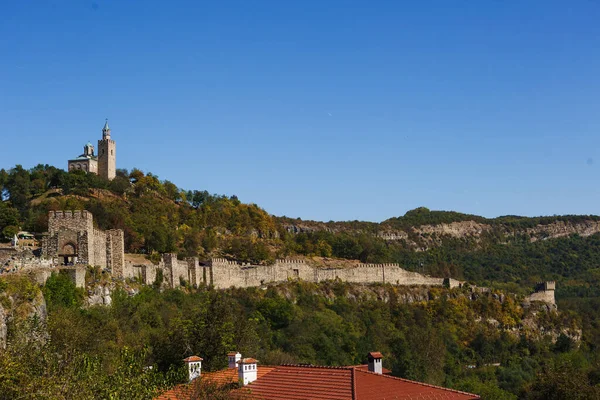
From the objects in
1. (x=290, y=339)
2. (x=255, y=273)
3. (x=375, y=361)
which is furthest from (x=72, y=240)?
(x=255, y=273)

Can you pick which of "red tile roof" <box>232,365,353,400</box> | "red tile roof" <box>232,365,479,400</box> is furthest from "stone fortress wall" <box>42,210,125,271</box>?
"red tile roof" <box>232,365,353,400</box>

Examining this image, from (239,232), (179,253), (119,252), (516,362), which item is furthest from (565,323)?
(119,252)

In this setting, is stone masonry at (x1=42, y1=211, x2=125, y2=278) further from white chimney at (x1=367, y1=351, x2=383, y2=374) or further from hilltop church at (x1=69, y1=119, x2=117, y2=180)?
hilltop church at (x1=69, y1=119, x2=117, y2=180)

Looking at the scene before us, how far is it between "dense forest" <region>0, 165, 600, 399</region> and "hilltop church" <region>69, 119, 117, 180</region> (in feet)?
6.52

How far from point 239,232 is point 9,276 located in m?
48.3

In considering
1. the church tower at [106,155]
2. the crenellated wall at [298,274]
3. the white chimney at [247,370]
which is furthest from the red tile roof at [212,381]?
the church tower at [106,155]

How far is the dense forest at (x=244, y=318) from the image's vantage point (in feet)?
88.4

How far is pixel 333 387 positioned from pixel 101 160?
190ft

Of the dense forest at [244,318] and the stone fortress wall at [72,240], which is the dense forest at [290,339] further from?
the stone fortress wall at [72,240]

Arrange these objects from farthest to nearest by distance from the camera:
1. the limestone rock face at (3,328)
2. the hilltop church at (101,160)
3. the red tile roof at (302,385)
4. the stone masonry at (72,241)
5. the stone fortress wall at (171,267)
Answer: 1. the hilltop church at (101,160)
2. the stone fortress wall at (171,267)
3. the stone masonry at (72,241)
4. the limestone rock face at (3,328)
5. the red tile roof at (302,385)

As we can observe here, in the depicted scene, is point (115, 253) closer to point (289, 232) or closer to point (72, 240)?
point (72, 240)

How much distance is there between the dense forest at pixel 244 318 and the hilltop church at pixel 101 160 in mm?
1988

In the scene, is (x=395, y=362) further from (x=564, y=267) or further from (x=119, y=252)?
(x=564, y=267)

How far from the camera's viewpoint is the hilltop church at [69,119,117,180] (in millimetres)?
75625
